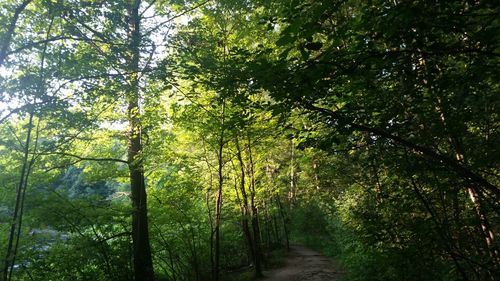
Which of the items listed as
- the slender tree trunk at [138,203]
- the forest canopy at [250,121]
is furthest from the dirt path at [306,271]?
the slender tree trunk at [138,203]

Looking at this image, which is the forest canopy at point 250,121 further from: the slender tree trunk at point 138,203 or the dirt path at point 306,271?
the dirt path at point 306,271

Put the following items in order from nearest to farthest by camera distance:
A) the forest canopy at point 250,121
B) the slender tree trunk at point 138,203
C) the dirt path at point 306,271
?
the forest canopy at point 250,121 < the slender tree trunk at point 138,203 < the dirt path at point 306,271

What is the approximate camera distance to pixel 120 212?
364 inches

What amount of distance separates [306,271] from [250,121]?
395 inches

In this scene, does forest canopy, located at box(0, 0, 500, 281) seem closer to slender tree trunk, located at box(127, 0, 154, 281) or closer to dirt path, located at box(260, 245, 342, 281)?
slender tree trunk, located at box(127, 0, 154, 281)

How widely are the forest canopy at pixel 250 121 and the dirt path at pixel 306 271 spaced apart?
0.80 m

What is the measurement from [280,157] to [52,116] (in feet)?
64.2

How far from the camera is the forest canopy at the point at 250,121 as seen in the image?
2.76m

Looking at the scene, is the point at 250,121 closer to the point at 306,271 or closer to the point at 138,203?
the point at 138,203

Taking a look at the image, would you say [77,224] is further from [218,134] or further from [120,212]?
[218,134]

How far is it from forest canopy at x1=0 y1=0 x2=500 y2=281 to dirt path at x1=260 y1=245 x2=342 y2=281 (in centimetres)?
80

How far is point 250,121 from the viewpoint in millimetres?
4012

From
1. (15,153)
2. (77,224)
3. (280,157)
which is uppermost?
(280,157)

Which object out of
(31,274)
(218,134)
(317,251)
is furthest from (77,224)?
(317,251)
